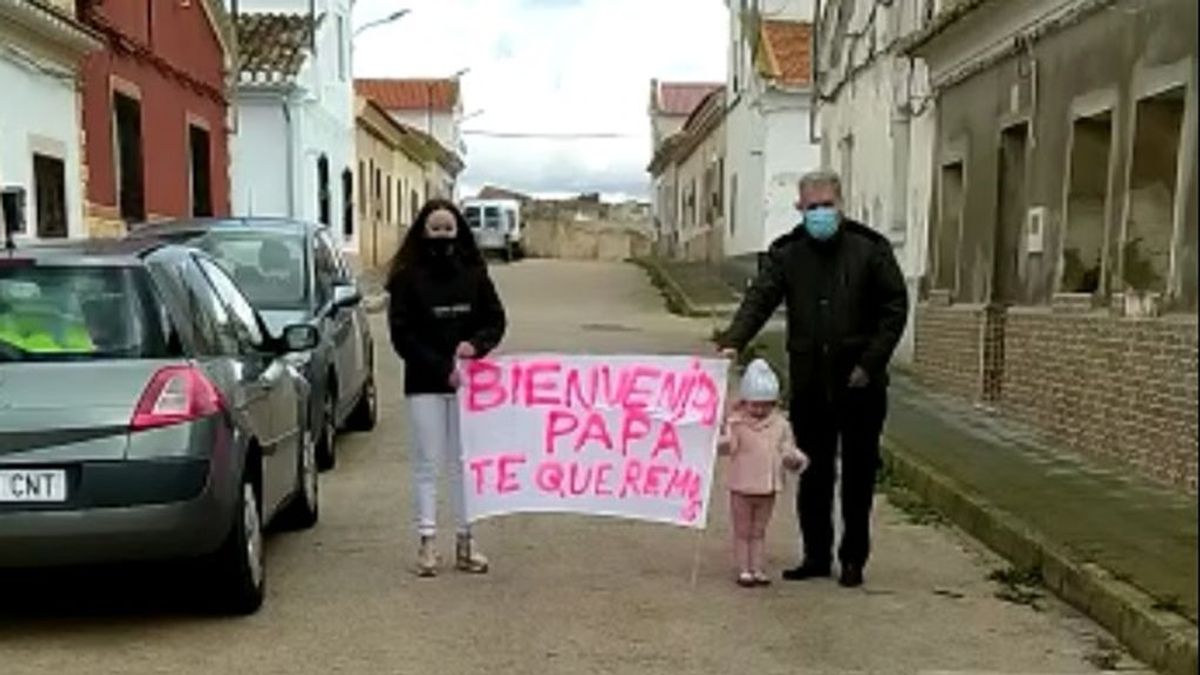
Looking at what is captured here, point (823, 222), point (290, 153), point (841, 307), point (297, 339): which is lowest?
point (297, 339)

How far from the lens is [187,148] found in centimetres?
1878

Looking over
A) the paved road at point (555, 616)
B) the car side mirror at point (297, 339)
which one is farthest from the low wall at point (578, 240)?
the car side mirror at point (297, 339)

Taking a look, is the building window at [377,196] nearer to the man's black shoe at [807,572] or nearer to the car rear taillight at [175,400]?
the man's black shoe at [807,572]

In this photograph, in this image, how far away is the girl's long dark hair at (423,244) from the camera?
627 cm

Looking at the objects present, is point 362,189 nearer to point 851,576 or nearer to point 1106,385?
point 1106,385

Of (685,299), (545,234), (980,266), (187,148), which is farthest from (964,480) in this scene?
(545,234)

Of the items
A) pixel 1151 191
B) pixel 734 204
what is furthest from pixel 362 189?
pixel 1151 191

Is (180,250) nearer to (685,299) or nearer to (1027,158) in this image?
(1027,158)

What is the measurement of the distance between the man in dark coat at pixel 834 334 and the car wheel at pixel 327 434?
367 cm

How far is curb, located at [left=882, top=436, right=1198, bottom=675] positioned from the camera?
507 centimetres

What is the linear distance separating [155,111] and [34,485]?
13107mm

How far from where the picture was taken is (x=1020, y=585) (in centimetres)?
645

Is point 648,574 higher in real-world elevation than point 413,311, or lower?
lower

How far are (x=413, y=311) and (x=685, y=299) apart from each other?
Result: 783 inches
